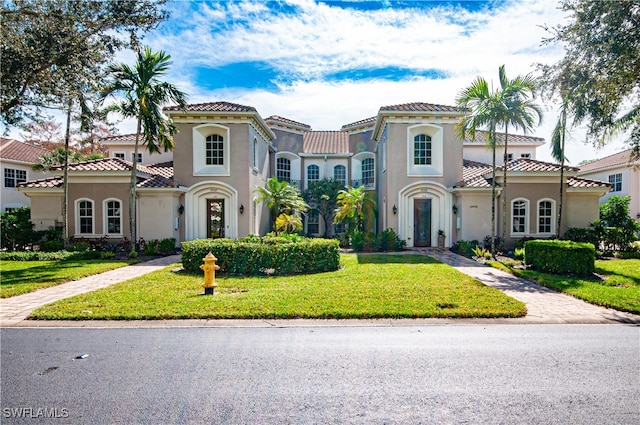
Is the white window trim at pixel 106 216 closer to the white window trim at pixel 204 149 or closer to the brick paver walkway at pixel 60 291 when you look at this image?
the white window trim at pixel 204 149

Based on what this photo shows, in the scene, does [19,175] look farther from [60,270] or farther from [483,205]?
[483,205]

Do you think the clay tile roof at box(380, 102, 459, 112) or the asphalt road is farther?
the clay tile roof at box(380, 102, 459, 112)

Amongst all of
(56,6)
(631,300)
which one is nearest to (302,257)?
(631,300)

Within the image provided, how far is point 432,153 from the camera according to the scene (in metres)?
18.5

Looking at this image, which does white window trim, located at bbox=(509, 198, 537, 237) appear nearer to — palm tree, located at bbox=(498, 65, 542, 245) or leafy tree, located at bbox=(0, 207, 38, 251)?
palm tree, located at bbox=(498, 65, 542, 245)

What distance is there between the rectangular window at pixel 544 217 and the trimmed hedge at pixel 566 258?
679 centimetres

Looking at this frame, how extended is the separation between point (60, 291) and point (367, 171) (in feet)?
61.9

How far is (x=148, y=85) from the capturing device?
15.3 meters

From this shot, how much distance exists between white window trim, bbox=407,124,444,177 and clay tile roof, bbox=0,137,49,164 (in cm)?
2585

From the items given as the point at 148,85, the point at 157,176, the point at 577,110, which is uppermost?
the point at 148,85

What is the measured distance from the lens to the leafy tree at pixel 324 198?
23212 mm

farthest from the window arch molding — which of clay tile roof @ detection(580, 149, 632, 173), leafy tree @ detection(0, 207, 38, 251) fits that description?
leafy tree @ detection(0, 207, 38, 251)

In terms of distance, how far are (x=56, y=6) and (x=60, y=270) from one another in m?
7.94

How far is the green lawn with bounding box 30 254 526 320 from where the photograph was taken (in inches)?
270
